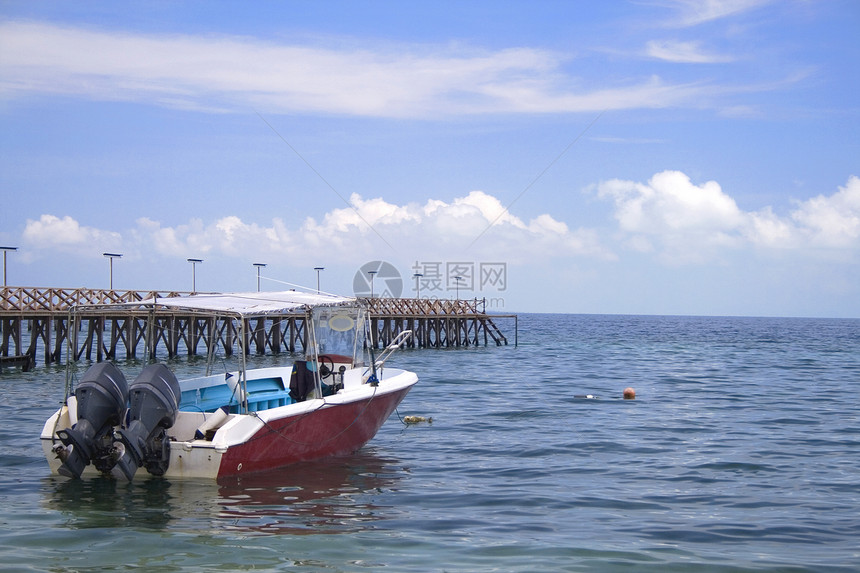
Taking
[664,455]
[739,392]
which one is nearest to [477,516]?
[664,455]

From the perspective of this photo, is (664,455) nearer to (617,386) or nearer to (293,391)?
(293,391)

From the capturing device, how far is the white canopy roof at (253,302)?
11398 mm

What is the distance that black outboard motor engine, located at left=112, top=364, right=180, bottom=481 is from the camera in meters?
10.2

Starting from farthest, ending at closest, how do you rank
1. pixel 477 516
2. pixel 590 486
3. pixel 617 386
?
pixel 617 386 → pixel 590 486 → pixel 477 516

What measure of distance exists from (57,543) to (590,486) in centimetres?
701

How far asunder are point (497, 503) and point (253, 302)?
4.61 m

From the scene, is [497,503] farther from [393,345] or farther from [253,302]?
[393,345]

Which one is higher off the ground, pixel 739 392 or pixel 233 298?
pixel 233 298

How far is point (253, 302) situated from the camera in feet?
40.2

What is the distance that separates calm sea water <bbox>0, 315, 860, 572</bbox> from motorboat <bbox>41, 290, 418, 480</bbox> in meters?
0.41

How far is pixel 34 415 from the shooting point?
59.4 feet

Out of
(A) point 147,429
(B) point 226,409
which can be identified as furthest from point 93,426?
(B) point 226,409

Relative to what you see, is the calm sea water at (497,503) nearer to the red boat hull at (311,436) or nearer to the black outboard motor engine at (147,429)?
the red boat hull at (311,436)

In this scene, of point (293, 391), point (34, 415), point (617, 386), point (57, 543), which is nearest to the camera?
point (57, 543)
